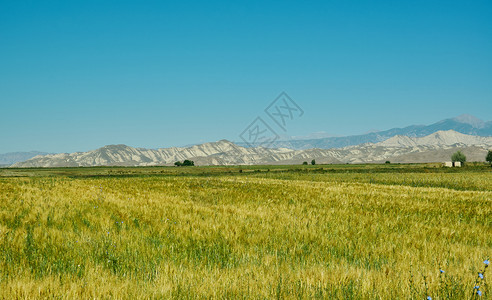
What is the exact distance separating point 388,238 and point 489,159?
18308 centimetres

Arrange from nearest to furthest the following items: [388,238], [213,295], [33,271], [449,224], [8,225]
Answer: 1. [213,295]
2. [33,271]
3. [388,238]
4. [8,225]
5. [449,224]

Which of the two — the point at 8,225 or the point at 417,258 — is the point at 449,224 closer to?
the point at 417,258

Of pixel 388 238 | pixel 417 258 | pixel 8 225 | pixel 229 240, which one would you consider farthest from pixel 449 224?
pixel 8 225

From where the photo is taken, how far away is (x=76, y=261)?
5.59 meters

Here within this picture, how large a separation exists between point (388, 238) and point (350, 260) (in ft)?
6.74

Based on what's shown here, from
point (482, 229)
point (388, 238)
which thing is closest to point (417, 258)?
point (388, 238)

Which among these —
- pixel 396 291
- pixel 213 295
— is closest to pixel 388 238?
pixel 396 291

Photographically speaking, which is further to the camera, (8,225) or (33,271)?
(8,225)

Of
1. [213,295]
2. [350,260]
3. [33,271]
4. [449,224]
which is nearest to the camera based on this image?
[213,295]

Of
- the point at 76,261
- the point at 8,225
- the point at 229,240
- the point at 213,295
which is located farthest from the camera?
the point at 8,225

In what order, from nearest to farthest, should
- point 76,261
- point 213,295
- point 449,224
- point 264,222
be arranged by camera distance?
point 213,295, point 76,261, point 264,222, point 449,224

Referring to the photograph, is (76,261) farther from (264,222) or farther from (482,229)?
(482,229)

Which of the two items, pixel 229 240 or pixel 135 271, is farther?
pixel 229 240

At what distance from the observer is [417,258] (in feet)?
19.1
